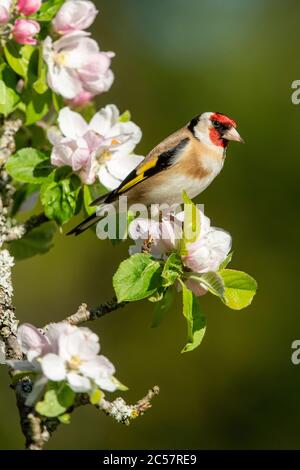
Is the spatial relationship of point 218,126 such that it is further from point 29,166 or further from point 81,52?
point 29,166

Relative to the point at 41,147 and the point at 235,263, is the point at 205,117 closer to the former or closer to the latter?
the point at 41,147

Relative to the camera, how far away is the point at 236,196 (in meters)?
6.57

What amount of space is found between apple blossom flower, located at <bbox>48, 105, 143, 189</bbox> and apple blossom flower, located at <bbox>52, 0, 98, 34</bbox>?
30 centimetres

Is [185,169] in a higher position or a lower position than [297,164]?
lower

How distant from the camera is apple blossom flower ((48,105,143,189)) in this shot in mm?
2801

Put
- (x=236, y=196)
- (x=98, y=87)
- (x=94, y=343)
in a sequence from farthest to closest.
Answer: (x=236, y=196) → (x=98, y=87) → (x=94, y=343)

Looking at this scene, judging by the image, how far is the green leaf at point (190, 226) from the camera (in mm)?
2455

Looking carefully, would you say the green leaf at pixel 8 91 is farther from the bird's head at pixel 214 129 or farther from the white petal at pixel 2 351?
the bird's head at pixel 214 129

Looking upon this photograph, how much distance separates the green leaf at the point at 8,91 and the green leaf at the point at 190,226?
2.56 ft

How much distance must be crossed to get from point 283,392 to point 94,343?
4.24 metres

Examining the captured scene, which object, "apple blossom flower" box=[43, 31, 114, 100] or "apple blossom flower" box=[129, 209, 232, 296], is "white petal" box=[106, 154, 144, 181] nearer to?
"apple blossom flower" box=[43, 31, 114, 100]

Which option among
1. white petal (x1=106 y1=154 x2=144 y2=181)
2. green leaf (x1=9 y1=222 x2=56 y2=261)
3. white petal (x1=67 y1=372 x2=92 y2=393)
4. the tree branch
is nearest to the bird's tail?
white petal (x1=106 y1=154 x2=144 y2=181)
